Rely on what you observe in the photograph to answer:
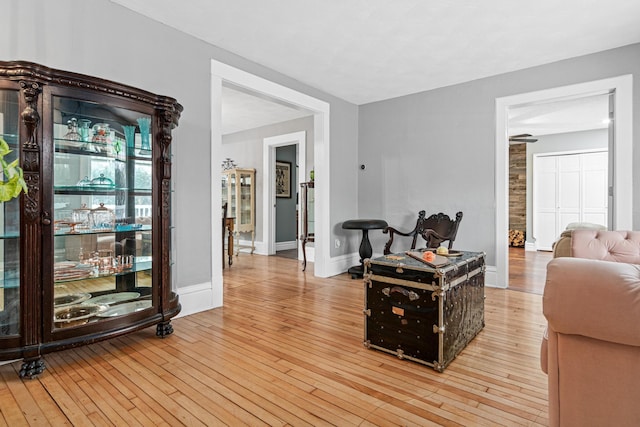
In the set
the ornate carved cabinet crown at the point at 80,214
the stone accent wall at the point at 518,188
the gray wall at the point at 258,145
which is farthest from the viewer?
the stone accent wall at the point at 518,188

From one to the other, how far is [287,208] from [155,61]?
4891 millimetres

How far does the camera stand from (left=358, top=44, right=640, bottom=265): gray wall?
375 cm

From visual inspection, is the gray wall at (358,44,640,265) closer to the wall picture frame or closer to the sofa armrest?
the wall picture frame

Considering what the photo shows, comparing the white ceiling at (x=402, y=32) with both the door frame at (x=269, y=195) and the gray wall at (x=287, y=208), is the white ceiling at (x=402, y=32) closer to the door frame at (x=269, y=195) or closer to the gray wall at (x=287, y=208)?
the door frame at (x=269, y=195)

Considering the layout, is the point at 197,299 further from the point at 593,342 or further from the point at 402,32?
the point at 402,32

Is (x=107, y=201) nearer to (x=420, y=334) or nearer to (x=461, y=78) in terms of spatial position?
(x=420, y=334)

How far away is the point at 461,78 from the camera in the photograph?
4.32 meters

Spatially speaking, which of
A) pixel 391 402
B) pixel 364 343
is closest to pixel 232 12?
pixel 364 343

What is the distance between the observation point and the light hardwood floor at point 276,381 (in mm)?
1637

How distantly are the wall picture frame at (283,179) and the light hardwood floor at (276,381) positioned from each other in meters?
4.66

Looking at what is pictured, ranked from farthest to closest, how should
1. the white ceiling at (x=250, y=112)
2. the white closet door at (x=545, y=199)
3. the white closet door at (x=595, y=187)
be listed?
the white closet door at (x=545, y=199), the white closet door at (x=595, y=187), the white ceiling at (x=250, y=112)

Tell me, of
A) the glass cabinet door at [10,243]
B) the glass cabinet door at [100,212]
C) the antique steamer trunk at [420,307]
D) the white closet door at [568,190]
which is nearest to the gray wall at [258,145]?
the glass cabinet door at [100,212]

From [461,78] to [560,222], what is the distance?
507cm

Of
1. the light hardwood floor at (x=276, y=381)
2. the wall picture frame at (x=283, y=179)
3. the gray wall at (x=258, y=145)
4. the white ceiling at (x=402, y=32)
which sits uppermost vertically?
the white ceiling at (x=402, y=32)
